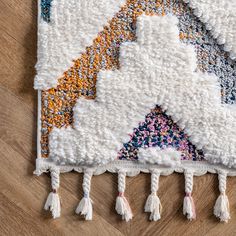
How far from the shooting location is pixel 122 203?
86cm

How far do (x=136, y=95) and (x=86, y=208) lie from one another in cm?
28

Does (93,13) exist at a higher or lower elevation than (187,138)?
higher

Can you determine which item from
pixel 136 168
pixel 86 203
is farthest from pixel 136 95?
pixel 86 203

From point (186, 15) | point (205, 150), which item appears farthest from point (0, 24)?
point (205, 150)

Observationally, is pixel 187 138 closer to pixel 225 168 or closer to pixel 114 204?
pixel 225 168

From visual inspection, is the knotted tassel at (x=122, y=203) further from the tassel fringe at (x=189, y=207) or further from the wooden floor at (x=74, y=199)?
the tassel fringe at (x=189, y=207)

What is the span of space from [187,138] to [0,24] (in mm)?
525

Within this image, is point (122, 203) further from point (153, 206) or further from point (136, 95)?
point (136, 95)

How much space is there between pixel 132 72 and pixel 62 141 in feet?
0.74

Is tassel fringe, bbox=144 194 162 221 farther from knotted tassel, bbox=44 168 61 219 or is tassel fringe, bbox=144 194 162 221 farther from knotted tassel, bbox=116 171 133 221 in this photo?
knotted tassel, bbox=44 168 61 219

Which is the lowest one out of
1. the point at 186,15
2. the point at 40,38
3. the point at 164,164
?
the point at 164,164

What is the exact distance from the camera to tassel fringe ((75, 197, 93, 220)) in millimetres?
865

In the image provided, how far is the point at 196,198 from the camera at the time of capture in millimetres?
881

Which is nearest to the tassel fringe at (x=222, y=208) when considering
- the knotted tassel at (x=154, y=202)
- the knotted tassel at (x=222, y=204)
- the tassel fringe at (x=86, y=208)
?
the knotted tassel at (x=222, y=204)
